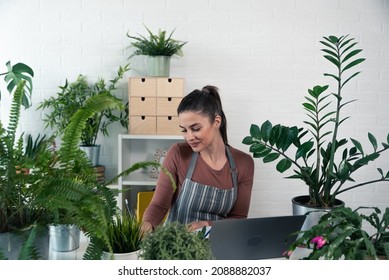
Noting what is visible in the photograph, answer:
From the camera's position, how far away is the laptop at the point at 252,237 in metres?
1.26

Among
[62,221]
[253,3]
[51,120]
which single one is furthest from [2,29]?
[62,221]

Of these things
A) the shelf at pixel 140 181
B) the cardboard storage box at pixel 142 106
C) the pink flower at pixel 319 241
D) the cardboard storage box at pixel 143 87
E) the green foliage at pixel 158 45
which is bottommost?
the shelf at pixel 140 181

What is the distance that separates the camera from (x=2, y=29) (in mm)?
3297

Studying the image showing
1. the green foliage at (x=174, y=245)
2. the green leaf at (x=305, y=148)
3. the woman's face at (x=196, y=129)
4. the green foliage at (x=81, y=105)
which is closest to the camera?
the green foliage at (x=174, y=245)

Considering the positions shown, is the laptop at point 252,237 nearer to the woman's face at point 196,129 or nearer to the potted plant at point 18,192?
the potted plant at point 18,192

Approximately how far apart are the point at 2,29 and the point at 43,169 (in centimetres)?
268

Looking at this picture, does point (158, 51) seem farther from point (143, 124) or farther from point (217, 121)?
point (217, 121)

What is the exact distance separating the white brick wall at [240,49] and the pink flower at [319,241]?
221 cm

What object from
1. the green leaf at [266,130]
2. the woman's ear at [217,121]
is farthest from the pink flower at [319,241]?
the woman's ear at [217,121]

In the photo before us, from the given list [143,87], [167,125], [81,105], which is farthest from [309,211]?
[81,105]

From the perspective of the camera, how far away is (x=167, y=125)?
3.00 meters

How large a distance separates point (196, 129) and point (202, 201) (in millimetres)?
342

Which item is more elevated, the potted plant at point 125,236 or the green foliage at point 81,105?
the green foliage at point 81,105
